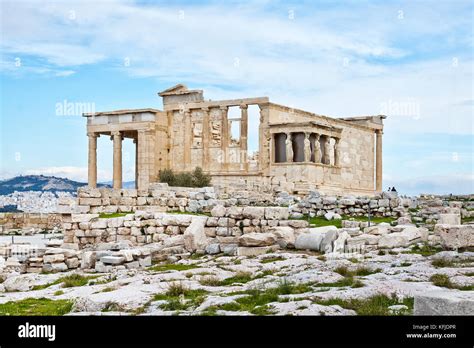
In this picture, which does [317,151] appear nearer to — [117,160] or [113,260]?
[117,160]

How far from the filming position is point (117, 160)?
4750 cm

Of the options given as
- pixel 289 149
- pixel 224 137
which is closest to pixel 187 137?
pixel 224 137

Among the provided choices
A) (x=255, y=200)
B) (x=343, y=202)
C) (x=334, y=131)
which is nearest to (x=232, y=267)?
(x=343, y=202)

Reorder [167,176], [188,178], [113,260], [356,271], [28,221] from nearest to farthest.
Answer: [356,271] < [113,260] < [28,221] < [188,178] < [167,176]

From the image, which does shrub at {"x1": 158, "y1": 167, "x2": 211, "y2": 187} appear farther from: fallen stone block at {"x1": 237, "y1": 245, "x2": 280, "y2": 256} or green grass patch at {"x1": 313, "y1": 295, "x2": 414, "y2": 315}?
green grass patch at {"x1": 313, "y1": 295, "x2": 414, "y2": 315}

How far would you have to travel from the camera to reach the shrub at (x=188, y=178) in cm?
Result: 4206

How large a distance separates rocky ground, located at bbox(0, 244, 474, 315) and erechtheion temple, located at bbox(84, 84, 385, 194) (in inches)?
1049

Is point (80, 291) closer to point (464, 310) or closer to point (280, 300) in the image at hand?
point (280, 300)

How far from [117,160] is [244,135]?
27.3ft

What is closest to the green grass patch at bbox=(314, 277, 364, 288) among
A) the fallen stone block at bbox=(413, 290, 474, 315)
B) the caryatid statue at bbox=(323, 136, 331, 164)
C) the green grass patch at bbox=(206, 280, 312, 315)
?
the green grass patch at bbox=(206, 280, 312, 315)

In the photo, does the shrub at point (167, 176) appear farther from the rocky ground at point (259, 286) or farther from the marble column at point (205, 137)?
the rocky ground at point (259, 286)

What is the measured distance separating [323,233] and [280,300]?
6655 mm

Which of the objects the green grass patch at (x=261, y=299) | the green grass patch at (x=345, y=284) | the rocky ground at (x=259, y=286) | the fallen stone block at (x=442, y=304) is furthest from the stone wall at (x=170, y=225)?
the fallen stone block at (x=442, y=304)
